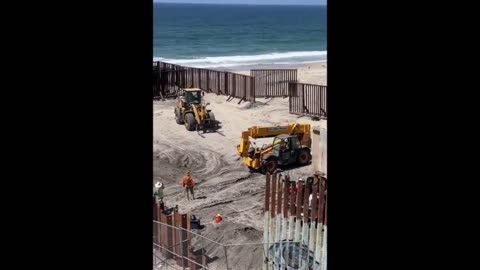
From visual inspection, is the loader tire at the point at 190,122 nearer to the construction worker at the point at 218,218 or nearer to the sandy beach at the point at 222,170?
the sandy beach at the point at 222,170

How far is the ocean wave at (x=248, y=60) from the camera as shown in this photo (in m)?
46.0

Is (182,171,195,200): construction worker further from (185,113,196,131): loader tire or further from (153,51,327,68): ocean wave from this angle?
(153,51,327,68): ocean wave

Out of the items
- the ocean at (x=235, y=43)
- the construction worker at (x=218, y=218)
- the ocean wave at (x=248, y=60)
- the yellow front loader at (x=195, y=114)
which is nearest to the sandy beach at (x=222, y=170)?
the construction worker at (x=218, y=218)

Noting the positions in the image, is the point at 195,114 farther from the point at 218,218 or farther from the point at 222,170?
the point at 218,218

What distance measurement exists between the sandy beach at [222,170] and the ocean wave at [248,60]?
19.2 metres

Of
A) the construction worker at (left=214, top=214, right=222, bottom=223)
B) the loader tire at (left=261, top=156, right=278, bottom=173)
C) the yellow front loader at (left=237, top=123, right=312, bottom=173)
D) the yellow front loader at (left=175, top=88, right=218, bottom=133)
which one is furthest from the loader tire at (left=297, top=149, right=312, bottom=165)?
the yellow front loader at (left=175, top=88, right=218, bottom=133)

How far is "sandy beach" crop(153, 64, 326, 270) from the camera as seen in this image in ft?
42.1
